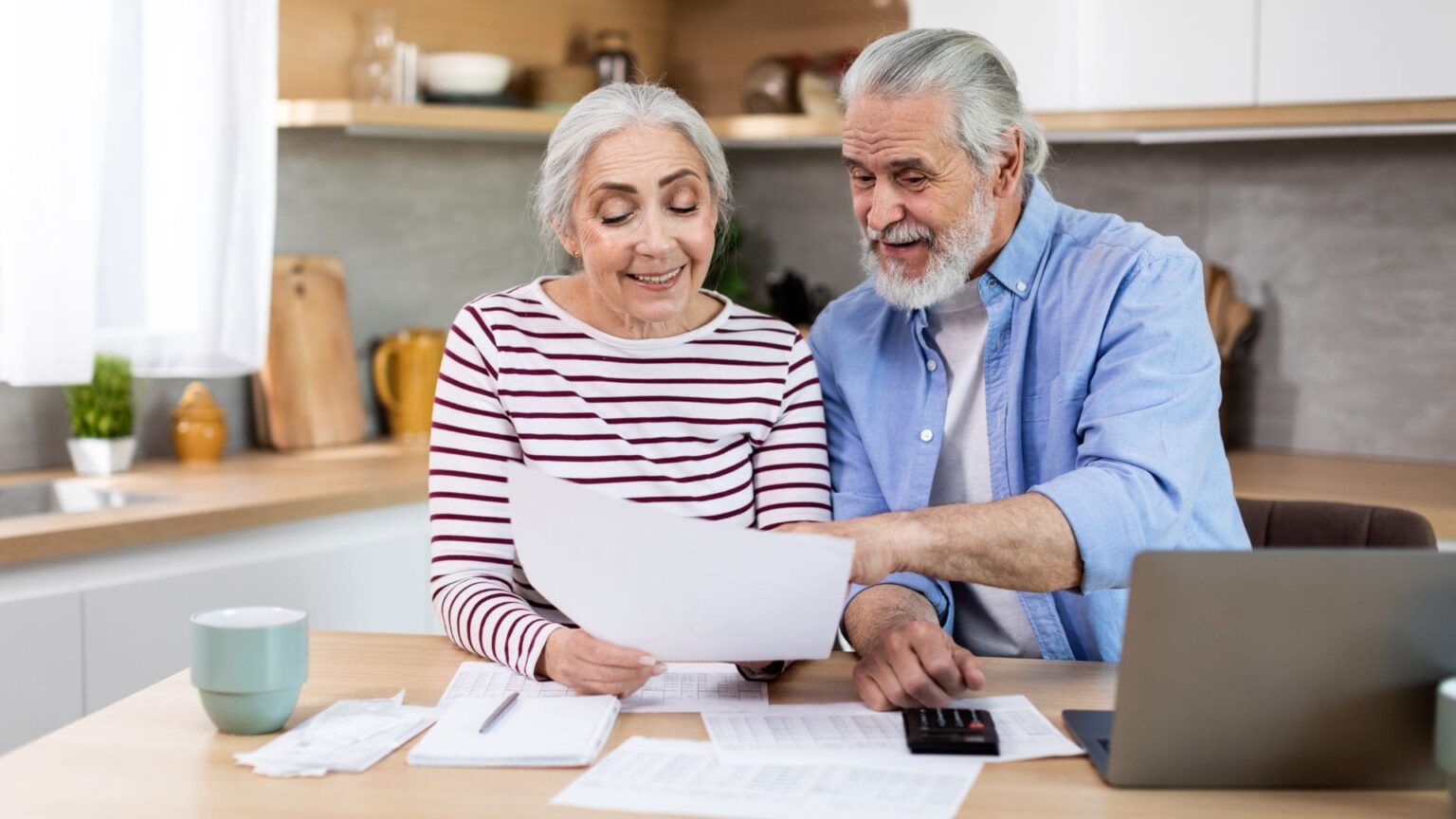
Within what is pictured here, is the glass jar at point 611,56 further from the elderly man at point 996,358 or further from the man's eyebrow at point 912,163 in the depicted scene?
the man's eyebrow at point 912,163

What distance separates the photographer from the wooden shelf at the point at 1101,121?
271 cm

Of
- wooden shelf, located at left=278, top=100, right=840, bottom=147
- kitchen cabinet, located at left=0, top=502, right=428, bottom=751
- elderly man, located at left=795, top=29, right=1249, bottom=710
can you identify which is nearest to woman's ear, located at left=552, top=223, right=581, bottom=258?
elderly man, located at left=795, top=29, right=1249, bottom=710

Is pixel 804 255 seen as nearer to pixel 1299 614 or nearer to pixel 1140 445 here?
pixel 1140 445

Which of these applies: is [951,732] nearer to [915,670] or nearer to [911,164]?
[915,670]

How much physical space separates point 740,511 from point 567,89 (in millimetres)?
1904

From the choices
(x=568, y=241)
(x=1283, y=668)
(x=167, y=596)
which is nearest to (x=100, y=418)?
(x=167, y=596)

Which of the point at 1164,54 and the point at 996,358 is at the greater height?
the point at 1164,54

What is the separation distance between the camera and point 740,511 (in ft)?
5.60

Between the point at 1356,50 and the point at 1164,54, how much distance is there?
1.11 feet

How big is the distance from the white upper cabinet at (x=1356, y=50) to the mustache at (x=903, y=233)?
1.34m

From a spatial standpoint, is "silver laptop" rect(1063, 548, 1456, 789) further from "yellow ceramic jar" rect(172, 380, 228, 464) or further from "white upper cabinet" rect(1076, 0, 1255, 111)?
"yellow ceramic jar" rect(172, 380, 228, 464)

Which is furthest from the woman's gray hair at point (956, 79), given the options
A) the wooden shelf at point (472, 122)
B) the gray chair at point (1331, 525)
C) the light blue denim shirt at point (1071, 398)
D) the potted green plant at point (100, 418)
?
the potted green plant at point (100, 418)

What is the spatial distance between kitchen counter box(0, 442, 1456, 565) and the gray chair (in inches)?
26.3

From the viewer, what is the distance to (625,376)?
66.9 inches
